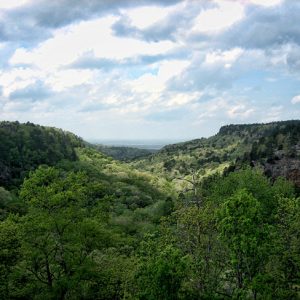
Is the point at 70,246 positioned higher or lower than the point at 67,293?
higher

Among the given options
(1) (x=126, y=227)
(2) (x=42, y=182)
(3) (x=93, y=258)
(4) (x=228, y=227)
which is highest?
(2) (x=42, y=182)

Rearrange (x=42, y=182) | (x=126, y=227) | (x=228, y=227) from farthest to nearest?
(x=126, y=227)
(x=42, y=182)
(x=228, y=227)

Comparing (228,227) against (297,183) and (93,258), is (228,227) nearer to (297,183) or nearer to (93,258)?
(93,258)

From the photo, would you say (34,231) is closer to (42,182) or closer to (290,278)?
(42,182)

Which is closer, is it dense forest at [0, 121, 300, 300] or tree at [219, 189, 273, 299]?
tree at [219, 189, 273, 299]

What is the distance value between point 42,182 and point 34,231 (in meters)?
4.55

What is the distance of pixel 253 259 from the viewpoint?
32188mm

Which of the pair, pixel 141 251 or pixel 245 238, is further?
pixel 141 251

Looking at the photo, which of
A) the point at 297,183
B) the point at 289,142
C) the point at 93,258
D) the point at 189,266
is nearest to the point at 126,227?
the point at 297,183

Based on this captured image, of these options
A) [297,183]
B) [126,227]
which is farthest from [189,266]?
[297,183]

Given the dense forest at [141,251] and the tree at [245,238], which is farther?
the dense forest at [141,251]

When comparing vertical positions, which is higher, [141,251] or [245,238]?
[245,238]

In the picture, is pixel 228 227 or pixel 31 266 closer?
pixel 228 227

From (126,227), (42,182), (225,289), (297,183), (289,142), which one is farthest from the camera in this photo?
(289,142)
